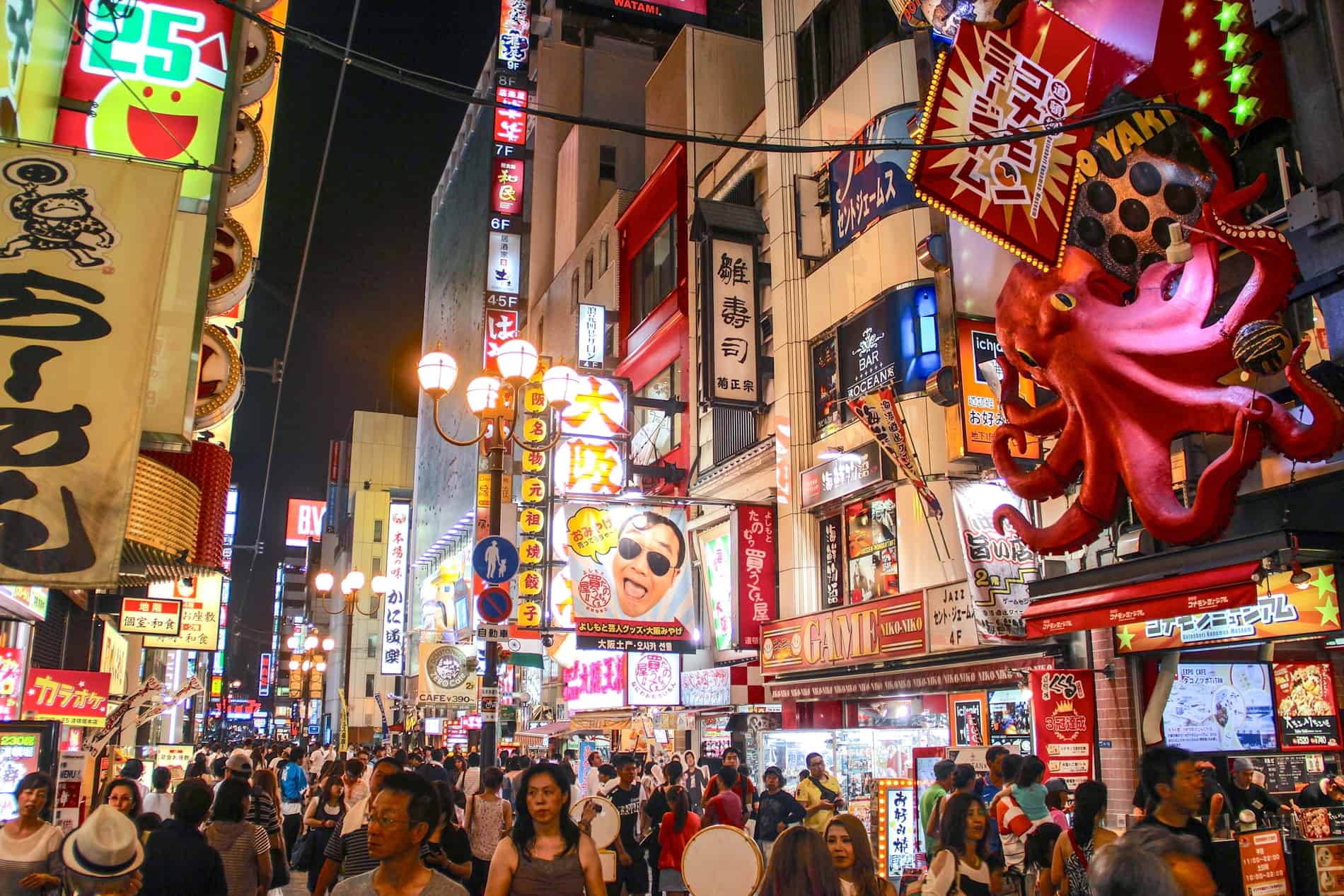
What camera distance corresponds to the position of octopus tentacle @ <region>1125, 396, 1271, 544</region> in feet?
32.7

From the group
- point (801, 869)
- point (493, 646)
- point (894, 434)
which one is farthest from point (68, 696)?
point (801, 869)

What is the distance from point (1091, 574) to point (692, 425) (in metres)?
17.4

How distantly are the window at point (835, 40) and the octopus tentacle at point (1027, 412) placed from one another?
33.9 ft

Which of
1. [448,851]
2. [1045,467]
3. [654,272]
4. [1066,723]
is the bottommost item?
[448,851]

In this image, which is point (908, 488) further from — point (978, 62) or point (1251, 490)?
point (978, 62)

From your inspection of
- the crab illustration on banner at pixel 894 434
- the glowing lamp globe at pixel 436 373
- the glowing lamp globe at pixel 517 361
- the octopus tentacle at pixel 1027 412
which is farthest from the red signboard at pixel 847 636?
the glowing lamp globe at pixel 436 373

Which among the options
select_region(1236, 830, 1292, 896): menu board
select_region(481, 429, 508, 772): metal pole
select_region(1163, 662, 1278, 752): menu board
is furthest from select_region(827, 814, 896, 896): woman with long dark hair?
select_region(481, 429, 508, 772): metal pole

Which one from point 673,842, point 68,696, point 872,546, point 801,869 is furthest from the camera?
point 872,546

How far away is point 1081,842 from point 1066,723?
5.67 m

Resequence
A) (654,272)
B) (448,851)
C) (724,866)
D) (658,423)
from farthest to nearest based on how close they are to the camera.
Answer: (654,272)
(658,423)
(448,851)
(724,866)

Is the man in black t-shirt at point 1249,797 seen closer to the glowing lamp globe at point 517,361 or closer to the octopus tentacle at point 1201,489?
the octopus tentacle at point 1201,489

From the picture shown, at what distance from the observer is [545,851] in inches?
221

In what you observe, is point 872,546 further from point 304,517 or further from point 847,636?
point 304,517

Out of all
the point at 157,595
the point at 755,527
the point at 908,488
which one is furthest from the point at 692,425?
the point at 157,595
